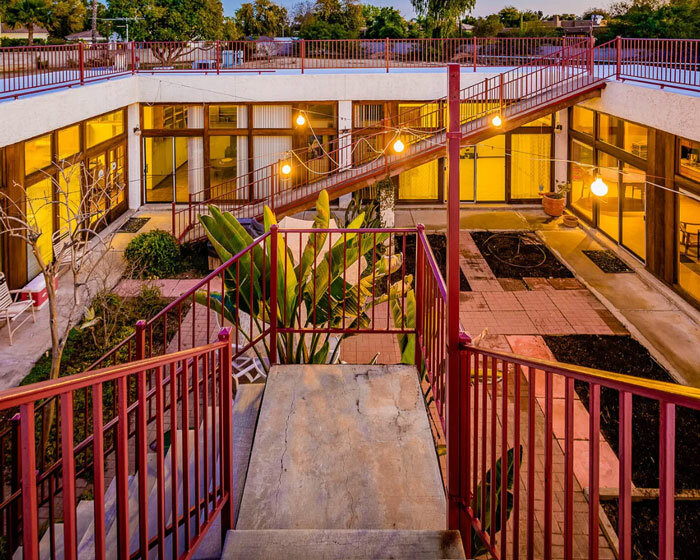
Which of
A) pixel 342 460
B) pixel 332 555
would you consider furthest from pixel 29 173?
pixel 332 555

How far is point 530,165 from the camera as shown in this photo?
20.4m

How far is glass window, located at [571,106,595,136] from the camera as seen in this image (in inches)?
701

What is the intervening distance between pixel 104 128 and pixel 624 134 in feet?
40.6

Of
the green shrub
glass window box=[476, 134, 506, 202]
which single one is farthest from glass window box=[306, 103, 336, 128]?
the green shrub

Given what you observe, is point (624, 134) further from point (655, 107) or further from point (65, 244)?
point (65, 244)

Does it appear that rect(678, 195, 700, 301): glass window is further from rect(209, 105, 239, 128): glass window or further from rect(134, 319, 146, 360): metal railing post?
rect(209, 105, 239, 128): glass window

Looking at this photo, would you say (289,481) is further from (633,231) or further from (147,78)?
(147,78)

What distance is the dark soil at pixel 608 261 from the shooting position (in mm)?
14500

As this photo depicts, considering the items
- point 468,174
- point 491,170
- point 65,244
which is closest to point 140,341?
point 65,244

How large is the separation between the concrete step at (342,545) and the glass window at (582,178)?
50.6 feet

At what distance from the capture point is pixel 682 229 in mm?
13023

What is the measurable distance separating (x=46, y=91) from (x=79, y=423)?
812 cm

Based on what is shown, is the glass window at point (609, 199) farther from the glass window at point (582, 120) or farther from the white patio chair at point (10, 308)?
the white patio chair at point (10, 308)

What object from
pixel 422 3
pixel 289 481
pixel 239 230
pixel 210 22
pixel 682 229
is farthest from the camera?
pixel 422 3
